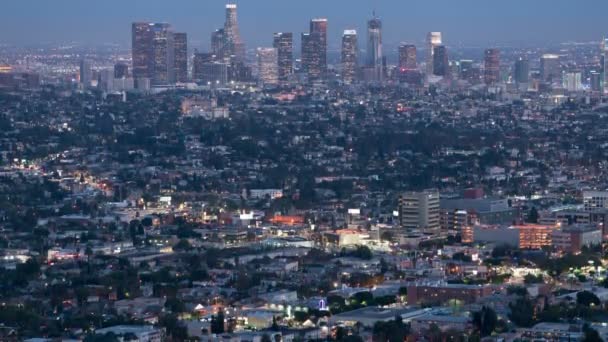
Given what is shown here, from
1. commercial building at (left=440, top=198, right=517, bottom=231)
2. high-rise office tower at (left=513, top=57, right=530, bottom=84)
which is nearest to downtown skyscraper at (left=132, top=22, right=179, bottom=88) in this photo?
high-rise office tower at (left=513, top=57, right=530, bottom=84)

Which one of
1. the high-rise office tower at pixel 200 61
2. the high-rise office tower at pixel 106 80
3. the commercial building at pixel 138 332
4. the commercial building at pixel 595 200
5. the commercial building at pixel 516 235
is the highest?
the high-rise office tower at pixel 200 61

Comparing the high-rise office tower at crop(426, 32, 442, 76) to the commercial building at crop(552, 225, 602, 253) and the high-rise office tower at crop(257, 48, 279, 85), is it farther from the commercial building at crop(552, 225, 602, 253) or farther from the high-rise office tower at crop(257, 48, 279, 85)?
the commercial building at crop(552, 225, 602, 253)

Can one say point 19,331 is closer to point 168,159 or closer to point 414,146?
point 168,159

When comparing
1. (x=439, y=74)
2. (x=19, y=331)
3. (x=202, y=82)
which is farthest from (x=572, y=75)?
(x=19, y=331)

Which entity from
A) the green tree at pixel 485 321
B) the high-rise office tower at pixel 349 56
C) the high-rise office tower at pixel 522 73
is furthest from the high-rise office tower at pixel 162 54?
the green tree at pixel 485 321

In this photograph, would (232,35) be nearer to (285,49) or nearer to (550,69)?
(285,49)

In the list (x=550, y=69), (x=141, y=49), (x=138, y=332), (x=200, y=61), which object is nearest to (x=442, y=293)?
(x=138, y=332)

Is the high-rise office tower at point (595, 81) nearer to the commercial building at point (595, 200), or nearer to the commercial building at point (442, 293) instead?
the commercial building at point (595, 200)
